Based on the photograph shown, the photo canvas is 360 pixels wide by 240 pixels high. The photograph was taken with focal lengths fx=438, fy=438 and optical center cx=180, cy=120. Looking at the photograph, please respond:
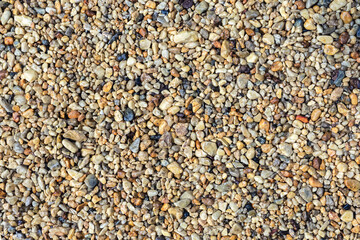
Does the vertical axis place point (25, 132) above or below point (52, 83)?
below

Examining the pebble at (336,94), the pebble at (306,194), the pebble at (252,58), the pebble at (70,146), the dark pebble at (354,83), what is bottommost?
the pebble at (306,194)

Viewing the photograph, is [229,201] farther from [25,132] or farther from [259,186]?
[25,132]

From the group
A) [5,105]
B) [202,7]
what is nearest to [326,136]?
[202,7]

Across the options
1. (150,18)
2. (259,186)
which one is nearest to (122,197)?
(259,186)

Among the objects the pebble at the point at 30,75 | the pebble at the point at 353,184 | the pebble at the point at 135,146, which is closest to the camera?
the pebble at the point at 353,184

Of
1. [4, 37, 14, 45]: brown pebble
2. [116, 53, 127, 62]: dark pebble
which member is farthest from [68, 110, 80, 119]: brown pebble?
[4, 37, 14, 45]: brown pebble

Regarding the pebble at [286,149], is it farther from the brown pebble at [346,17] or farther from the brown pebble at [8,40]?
the brown pebble at [8,40]

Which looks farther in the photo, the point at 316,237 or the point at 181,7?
the point at 181,7

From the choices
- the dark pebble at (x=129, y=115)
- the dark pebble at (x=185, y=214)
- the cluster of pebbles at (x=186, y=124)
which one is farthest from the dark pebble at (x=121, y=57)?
the dark pebble at (x=185, y=214)

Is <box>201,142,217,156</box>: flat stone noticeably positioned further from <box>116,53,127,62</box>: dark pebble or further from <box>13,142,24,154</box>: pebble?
<box>13,142,24,154</box>: pebble
